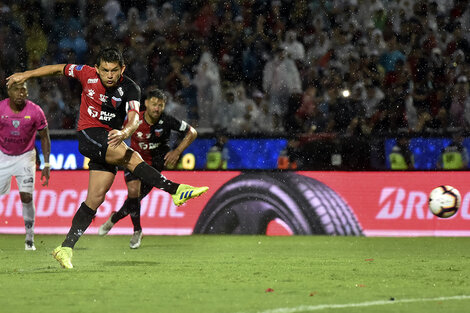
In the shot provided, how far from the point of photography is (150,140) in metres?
12.7

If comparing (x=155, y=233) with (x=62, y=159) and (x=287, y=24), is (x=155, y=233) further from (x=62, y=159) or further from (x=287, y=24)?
(x=287, y=24)

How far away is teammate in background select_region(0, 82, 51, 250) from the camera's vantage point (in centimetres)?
1198

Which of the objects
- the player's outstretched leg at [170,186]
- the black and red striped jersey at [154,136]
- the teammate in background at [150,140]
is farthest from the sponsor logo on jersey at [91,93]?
the black and red striped jersey at [154,136]

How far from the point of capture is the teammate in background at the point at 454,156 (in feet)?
48.8

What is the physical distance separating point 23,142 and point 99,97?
3552mm

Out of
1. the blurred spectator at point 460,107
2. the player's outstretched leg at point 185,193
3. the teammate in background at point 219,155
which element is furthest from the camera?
the blurred spectator at point 460,107

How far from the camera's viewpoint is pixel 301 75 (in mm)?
17875

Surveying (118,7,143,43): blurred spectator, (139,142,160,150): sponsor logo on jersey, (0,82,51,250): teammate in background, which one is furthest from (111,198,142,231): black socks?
(118,7,143,43): blurred spectator

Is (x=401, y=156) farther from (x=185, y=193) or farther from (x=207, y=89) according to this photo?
(x=185, y=193)

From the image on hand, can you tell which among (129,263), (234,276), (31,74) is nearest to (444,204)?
(129,263)

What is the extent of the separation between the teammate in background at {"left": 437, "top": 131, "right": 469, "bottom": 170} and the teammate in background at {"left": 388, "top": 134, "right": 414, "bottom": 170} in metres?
0.47

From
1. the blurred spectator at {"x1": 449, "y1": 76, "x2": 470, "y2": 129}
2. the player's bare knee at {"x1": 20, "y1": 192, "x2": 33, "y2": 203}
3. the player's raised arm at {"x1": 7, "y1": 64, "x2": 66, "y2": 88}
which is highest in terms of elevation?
the blurred spectator at {"x1": 449, "y1": 76, "x2": 470, "y2": 129}

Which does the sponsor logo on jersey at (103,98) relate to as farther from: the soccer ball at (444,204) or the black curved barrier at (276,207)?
the black curved barrier at (276,207)

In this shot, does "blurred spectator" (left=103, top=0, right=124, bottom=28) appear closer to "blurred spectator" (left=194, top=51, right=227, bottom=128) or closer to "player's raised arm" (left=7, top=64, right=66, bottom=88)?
"blurred spectator" (left=194, top=51, right=227, bottom=128)
